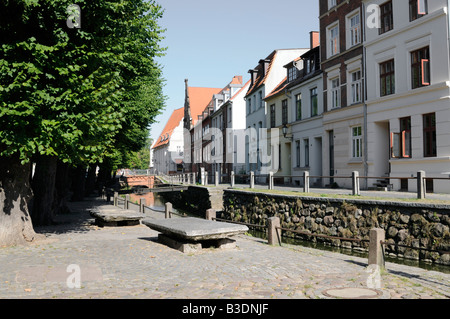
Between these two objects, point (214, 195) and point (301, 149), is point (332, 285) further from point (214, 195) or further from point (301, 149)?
point (301, 149)

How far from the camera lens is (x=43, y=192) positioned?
15.6 m

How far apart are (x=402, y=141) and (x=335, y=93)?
754cm

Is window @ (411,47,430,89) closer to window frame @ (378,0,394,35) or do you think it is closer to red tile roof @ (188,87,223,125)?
window frame @ (378,0,394,35)

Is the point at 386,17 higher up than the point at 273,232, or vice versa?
the point at 386,17

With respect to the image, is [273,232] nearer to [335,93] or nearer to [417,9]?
[417,9]

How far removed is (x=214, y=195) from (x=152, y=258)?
20444 millimetres

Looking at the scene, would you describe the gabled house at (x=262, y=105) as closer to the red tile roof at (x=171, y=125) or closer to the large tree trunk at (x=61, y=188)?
the large tree trunk at (x=61, y=188)

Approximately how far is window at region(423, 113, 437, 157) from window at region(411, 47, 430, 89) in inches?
62.3

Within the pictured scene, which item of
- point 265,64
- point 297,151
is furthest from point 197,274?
point 265,64

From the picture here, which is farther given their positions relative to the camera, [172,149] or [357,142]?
[172,149]

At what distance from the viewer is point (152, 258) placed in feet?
30.5

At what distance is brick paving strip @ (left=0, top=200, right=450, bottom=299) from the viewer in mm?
6262

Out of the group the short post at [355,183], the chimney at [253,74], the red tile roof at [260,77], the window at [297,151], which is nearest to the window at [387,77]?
the short post at [355,183]

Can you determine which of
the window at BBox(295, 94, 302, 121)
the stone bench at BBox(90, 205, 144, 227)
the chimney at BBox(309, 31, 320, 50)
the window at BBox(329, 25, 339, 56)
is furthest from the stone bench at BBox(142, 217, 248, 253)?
the chimney at BBox(309, 31, 320, 50)
